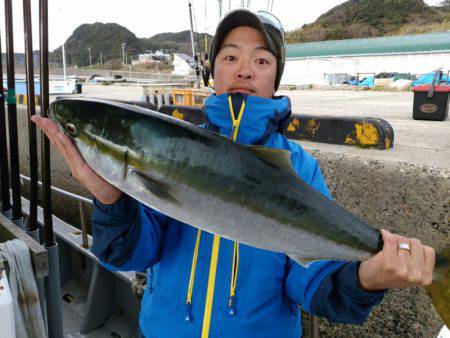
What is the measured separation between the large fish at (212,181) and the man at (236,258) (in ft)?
0.32

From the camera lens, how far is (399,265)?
4.40 ft

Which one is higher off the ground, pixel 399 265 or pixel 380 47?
pixel 380 47

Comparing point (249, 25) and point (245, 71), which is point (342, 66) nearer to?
point (249, 25)

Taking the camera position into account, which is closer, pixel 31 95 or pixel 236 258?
pixel 236 258

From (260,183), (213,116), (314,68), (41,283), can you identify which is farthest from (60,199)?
(314,68)

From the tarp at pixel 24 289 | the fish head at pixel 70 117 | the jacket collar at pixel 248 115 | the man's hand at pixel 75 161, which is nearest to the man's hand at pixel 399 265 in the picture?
the jacket collar at pixel 248 115

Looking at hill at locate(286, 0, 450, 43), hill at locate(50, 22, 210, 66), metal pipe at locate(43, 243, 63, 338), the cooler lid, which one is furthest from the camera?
hill at locate(50, 22, 210, 66)

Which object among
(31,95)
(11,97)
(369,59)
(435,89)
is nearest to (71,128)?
(31,95)

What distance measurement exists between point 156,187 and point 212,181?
0.19 metres

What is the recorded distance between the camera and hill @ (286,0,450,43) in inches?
2928

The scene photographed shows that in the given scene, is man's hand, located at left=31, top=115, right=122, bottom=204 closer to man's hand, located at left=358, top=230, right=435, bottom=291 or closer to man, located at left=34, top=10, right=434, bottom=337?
man, located at left=34, top=10, right=434, bottom=337

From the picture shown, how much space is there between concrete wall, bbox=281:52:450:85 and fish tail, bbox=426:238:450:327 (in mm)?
38733

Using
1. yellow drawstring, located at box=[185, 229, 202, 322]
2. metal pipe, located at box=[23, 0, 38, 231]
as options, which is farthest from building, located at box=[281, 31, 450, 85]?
yellow drawstring, located at box=[185, 229, 202, 322]

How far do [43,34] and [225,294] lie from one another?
80.0 inches
